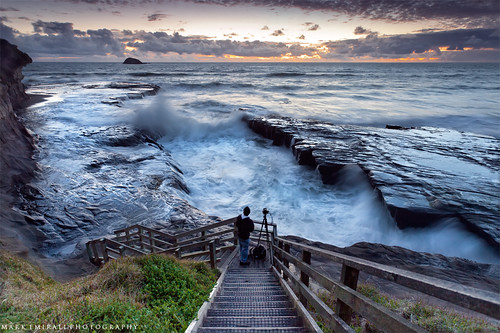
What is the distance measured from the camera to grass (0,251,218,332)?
12.1 feet

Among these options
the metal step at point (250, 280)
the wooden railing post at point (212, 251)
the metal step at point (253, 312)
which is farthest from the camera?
the wooden railing post at point (212, 251)

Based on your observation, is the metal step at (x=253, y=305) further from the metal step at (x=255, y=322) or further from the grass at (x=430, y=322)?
the metal step at (x=255, y=322)

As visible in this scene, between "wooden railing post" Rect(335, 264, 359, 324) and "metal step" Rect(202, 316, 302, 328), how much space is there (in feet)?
3.82

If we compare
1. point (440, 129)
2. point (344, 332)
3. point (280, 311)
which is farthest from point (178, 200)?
point (440, 129)

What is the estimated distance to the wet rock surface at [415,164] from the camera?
12.5 meters

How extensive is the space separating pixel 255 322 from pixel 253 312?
595 mm

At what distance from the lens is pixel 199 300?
500cm

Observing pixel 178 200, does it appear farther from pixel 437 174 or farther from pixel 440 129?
pixel 440 129

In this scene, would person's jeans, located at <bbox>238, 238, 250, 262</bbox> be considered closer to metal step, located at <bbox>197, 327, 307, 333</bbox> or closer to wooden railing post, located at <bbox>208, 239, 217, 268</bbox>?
wooden railing post, located at <bbox>208, 239, 217, 268</bbox>

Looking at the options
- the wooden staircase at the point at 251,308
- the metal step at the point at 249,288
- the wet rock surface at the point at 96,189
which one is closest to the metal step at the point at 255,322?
the wooden staircase at the point at 251,308

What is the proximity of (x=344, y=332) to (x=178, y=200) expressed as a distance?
1320cm

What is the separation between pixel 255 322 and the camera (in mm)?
3857

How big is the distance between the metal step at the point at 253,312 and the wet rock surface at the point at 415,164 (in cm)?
1040

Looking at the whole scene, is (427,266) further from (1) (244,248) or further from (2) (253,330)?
(2) (253,330)
